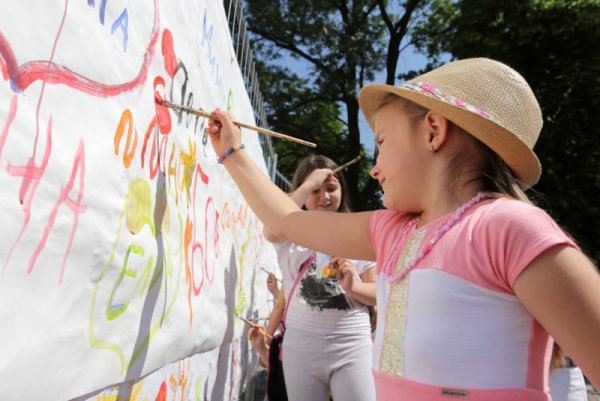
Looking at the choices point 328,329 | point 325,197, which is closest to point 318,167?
point 325,197

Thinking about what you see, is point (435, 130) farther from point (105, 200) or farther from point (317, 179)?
point (317, 179)

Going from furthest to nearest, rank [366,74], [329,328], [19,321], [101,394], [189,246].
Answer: [366,74]
[329,328]
[189,246]
[101,394]
[19,321]

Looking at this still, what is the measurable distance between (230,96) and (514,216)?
1.67m

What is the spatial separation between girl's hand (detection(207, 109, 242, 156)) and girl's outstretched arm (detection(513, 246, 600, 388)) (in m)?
0.96

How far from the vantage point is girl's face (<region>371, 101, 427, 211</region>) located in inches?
47.0

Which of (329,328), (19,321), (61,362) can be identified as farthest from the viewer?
(329,328)

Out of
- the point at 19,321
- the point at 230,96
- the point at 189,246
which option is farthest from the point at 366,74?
the point at 19,321

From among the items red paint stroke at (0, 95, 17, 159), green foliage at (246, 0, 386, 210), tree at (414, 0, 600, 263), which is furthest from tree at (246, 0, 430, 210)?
red paint stroke at (0, 95, 17, 159)

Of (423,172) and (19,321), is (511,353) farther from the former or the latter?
(19,321)

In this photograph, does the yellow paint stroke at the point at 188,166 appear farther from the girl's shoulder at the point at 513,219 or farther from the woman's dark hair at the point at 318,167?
the woman's dark hair at the point at 318,167

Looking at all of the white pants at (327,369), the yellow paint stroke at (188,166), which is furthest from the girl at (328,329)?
the yellow paint stroke at (188,166)

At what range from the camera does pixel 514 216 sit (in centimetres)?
98

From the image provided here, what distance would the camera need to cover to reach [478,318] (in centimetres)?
99

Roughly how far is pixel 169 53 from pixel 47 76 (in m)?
0.66
